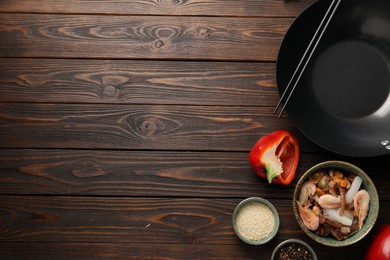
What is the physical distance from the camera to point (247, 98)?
127cm

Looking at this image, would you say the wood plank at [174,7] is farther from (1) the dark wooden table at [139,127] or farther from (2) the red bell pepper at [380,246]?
(2) the red bell pepper at [380,246]

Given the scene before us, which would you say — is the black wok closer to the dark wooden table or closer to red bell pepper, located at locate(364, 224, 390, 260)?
the dark wooden table

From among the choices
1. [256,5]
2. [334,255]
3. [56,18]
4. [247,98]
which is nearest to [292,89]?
[247,98]

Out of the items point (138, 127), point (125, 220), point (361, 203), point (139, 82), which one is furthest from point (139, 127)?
point (361, 203)

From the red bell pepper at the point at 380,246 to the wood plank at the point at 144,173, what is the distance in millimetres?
126

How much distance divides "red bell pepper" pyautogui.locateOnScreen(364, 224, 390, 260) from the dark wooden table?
0.19ft

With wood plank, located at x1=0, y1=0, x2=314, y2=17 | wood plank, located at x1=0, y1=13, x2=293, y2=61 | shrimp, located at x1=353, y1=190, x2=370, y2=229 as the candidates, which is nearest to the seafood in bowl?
shrimp, located at x1=353, y1=190, x2=370, y2=229

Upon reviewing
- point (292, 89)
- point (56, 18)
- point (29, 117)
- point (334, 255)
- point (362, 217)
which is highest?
point (56, 18)

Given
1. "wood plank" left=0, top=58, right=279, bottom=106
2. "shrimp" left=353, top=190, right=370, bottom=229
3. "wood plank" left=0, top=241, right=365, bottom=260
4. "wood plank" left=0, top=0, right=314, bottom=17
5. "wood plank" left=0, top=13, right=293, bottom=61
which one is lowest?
"wood plank" left=0, top=241, right=365, bottom=260

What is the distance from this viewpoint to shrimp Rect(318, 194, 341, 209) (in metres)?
1.15

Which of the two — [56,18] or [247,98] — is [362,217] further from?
[56,18]

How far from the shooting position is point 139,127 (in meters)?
1.26

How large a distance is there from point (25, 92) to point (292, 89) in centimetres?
74

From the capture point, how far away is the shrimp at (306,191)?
116 cm
